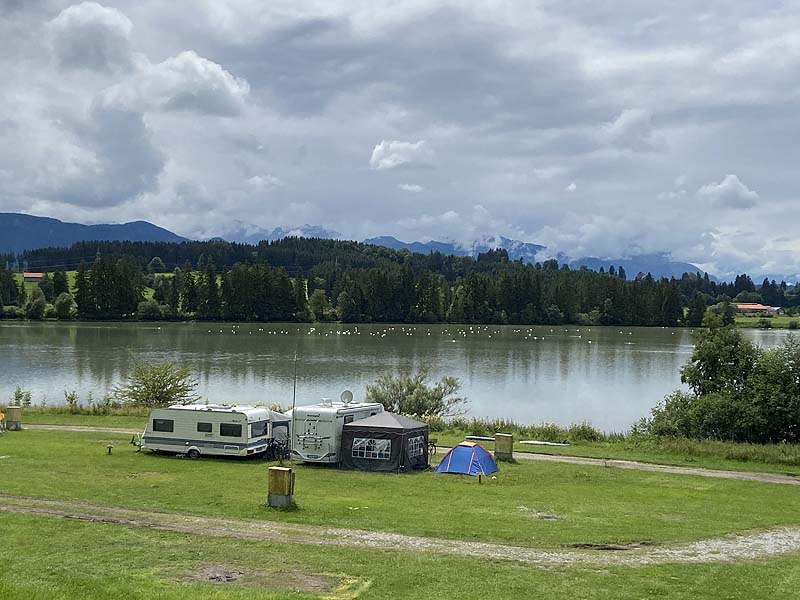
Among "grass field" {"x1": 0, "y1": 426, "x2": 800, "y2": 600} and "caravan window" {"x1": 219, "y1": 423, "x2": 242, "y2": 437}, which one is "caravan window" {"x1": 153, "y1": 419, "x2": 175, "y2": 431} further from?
"caravan window" {"x1": 219, "y1": 423, "x2": 242, "y2": 437}

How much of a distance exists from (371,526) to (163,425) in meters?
12.6

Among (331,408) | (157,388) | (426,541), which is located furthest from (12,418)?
(426,541)

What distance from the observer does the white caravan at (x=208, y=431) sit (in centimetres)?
2598

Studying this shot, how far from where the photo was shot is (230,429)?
26.0 m

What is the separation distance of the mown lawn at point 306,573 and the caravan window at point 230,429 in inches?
421

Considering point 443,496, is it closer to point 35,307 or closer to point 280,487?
point 280,487

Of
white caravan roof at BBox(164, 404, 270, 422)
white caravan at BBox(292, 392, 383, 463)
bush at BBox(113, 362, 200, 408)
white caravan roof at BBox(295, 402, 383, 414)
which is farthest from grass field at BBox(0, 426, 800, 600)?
bush at BBox(113, 362, 200, 408)

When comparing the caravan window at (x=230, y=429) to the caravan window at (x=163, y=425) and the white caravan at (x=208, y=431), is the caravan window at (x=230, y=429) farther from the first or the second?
the caravan window at (x=163, y=425)

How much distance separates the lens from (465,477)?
2355cm

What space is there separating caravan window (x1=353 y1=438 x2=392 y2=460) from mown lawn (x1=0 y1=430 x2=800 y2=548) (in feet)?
3.12

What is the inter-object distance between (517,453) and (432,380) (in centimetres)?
2936

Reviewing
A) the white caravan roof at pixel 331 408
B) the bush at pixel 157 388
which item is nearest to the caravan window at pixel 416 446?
the white caravan roof at pixel 331 408

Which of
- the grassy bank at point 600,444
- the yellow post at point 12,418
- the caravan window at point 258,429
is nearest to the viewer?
the caravan window at point 258,429

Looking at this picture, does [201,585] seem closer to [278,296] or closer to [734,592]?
[734,592]
